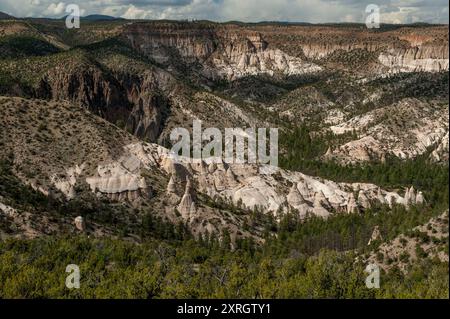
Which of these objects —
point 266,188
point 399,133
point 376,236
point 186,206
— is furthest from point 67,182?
point 399,133

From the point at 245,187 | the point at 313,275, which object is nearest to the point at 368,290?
the point at 313,275

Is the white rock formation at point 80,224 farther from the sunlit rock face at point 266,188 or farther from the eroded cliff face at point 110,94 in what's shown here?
the eroded cliff face at point 110,94

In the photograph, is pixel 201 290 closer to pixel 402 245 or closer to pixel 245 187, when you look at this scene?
pixel 402 245

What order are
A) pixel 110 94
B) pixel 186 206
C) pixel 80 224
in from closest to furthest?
pixel 80 224
pixel 186 206
pixel 110 94

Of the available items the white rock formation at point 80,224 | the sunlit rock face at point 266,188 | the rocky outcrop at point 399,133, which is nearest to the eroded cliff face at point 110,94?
the sunlit rock face at point 266,188

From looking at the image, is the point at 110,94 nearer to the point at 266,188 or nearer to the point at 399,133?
the point at 266,188

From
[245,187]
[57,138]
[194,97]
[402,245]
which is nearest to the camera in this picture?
[402,245]

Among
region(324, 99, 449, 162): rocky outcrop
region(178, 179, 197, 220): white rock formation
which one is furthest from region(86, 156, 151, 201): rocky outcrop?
region(324, 99, 449, 162): rocky outcrop

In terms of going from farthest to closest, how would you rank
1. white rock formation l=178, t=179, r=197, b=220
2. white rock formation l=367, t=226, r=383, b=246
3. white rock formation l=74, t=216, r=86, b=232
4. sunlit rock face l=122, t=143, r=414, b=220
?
sunlit rock face l=122, t=143, r=414, b=220
white rock formation l=178, t=179, r=197, b=220
white rock formation l=74, t=216, r=86, b=232
white rock formation l=367, t=226, r=383, b=246

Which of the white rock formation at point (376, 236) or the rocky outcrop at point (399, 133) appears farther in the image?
the rocky outcrop at point (399, 133)

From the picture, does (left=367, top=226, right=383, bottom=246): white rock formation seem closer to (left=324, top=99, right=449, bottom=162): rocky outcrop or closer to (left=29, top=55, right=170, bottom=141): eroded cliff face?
(left=324, top=99, right=449, bottom=162): rocky outcrop
